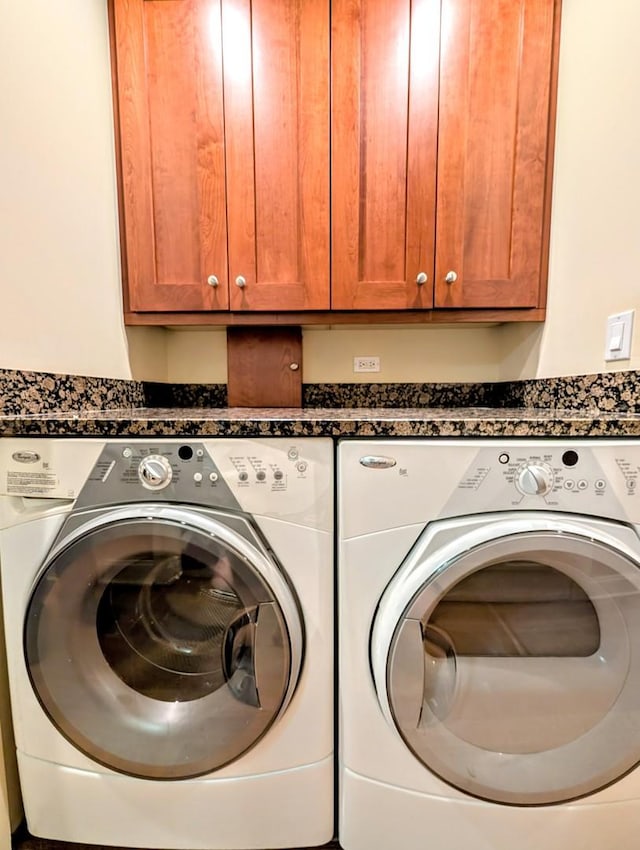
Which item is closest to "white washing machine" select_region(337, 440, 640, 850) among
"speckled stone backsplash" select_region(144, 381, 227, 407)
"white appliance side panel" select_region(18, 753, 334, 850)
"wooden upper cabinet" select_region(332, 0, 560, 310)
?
"white appliance side panel" select_region(18, 753, 334, 850)

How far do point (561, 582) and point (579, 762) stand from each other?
37 centimetres

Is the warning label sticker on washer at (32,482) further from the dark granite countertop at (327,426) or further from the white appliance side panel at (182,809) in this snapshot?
the white appliance side panel at (182,809)

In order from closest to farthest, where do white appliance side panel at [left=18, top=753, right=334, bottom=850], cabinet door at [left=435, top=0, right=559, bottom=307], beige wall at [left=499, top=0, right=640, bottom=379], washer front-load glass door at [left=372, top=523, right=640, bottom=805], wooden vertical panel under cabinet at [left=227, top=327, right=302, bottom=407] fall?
washer front-load glass door at [left=372, top=523, right=640, bottom=805]
white appliance side panel at [left=18, top=753, right=334, bottom=850]
beige wall at [left=499, top=0, right=640, bottom=379]
cabinet door at [left=435, top=0, right=559, bottom=307]
wooden vertical panel under cabinet at [left=227, top=327, right=302, bottom=407]

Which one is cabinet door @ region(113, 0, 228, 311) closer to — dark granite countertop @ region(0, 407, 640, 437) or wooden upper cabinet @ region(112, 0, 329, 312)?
wooden upper cabinet @ region(112, 0, 329, 312)

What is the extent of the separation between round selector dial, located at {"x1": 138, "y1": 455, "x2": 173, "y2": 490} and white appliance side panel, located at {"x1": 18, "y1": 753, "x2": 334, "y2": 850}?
0.69m

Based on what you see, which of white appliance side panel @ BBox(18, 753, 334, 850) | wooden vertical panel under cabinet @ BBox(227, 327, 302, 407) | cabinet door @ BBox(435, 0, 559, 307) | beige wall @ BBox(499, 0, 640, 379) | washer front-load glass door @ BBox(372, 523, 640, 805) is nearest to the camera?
washer front-load glass door @ BBox(372, 523, 640, 805)

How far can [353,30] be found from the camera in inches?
44.8

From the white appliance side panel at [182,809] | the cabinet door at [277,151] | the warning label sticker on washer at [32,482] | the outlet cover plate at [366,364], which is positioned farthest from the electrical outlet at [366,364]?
the white appliance side panel at [182,809]

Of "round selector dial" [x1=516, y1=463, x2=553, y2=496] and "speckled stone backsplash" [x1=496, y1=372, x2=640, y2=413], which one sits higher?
"speckled stone backsplash" [x1=496, y1=372, x2=640, y2=413]

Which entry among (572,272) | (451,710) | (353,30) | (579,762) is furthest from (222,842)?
(353,30)

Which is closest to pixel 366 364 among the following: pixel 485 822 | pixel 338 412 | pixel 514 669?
pixel 338 412

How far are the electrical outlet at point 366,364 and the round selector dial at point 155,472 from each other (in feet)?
3.19

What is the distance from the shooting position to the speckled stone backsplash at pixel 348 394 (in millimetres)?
934

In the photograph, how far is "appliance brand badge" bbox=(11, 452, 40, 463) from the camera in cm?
77
